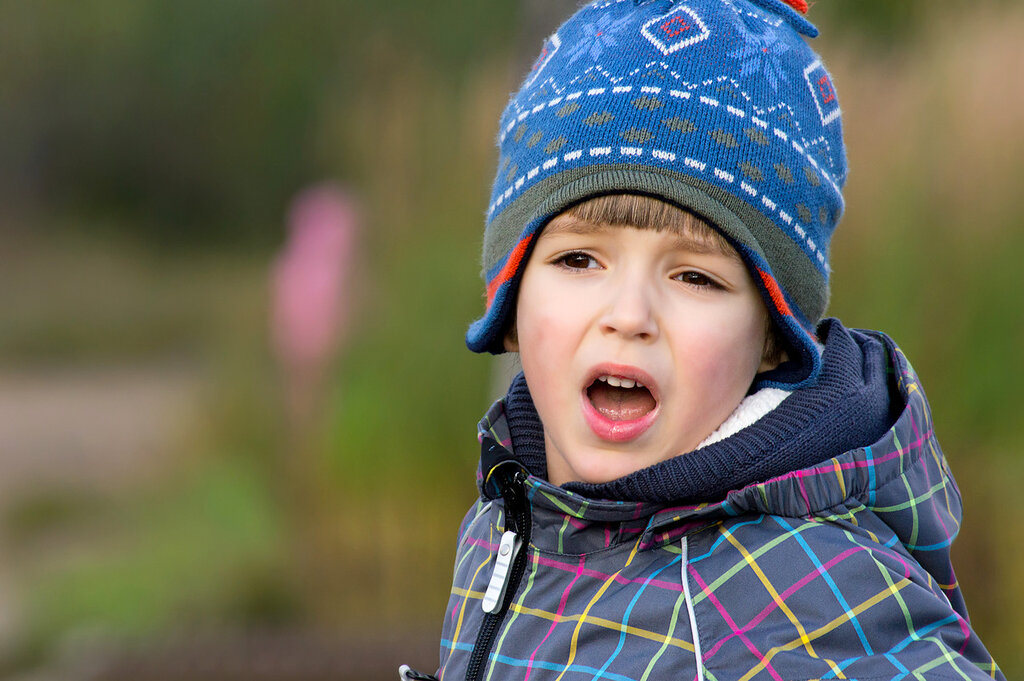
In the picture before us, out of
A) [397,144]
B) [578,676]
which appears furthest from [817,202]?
[397,144]

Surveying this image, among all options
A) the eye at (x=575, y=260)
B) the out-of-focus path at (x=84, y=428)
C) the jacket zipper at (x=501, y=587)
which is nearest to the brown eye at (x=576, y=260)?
the eye at (x=575, y=260)

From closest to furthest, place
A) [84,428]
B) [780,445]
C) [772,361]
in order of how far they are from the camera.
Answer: [780,445] < [772,361] < [84,428]

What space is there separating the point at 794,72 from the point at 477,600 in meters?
0.99

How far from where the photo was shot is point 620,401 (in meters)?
1.72

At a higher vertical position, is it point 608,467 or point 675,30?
point 675,30

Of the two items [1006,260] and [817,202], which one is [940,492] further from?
[1006,260]

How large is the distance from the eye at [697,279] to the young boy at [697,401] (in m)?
0.01

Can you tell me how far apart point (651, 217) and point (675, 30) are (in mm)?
323

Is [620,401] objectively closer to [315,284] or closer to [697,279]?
[697,279]

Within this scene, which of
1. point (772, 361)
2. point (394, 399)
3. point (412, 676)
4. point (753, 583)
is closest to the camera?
point (753, 583)

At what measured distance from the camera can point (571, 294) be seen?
1720 millimetres

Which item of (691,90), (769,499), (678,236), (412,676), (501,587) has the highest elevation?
(691,90)

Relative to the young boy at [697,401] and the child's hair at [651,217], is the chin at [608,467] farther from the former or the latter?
the child's hair at [651,217]

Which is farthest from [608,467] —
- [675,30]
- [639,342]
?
[675,30]
